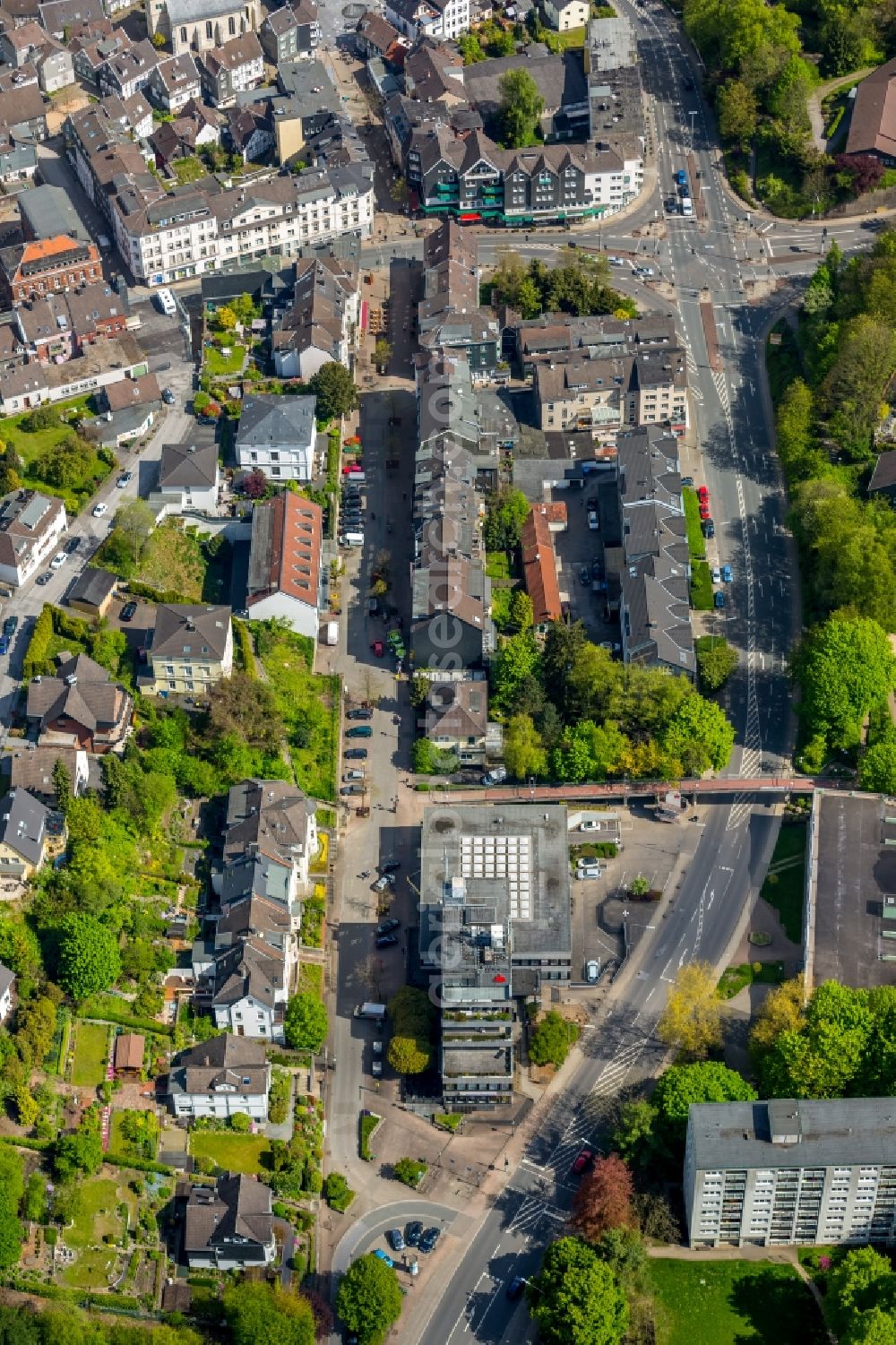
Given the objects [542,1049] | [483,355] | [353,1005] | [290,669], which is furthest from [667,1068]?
[483,355]

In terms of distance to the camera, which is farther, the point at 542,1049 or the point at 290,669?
the point at 290,669

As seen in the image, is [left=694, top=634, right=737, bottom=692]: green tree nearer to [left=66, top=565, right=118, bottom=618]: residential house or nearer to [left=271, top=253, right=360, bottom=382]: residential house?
[left=271, top=253, right=360, bottom=382]: residential house

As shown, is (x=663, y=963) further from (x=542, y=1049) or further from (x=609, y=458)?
(x=609, y=458)

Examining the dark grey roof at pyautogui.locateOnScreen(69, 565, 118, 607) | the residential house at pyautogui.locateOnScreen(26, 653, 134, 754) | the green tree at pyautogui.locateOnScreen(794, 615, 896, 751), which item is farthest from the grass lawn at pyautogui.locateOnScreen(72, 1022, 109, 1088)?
the green tree at pyautogui.locateOnScreen(794, 615, 896, 751)

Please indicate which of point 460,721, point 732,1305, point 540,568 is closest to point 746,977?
point 732,1305

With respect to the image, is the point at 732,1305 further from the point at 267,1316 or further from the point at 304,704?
the point at 304,704

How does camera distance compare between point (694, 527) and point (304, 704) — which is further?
point (694, 527)

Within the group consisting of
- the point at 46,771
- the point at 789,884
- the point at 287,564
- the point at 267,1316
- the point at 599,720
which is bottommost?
the point at 267,1316
